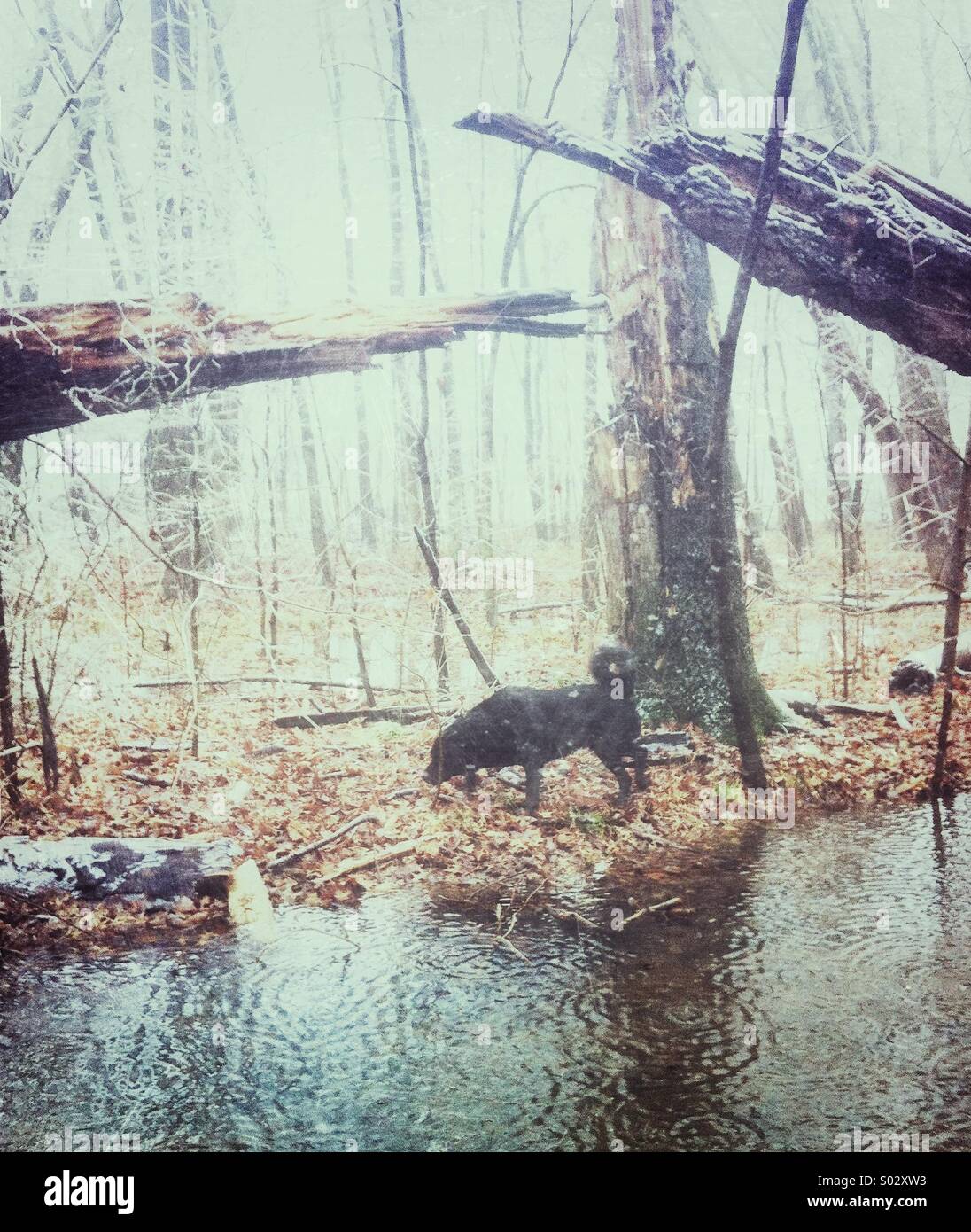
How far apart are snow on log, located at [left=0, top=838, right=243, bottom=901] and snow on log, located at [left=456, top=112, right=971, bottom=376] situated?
382cm

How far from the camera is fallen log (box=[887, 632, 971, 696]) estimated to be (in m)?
4.89

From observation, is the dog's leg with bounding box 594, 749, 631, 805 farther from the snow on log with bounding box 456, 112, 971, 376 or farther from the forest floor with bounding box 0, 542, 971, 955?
the snow on log with bounding box 456, 112, 971, 376

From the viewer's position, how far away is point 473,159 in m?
4.87

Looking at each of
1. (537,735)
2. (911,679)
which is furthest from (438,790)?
(911,679)

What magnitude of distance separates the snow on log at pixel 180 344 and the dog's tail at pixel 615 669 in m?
1.91

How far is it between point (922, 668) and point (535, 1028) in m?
3.51

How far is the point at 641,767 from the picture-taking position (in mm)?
4496

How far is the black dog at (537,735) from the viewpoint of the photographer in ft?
14.6

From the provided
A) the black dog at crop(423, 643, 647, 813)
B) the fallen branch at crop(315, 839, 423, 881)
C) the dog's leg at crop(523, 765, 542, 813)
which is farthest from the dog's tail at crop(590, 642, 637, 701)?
the fallen branch at crop(315, 839, 423, 881)

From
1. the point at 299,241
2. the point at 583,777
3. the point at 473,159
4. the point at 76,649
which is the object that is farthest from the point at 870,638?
the point at 76,649

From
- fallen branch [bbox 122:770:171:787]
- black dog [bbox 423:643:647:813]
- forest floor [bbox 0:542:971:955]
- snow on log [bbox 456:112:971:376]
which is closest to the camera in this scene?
snow on log [bbox 456:112:971:376]

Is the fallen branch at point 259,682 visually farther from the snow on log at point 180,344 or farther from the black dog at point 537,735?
the snow on log at point 180,344

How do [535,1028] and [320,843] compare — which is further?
[320,843]

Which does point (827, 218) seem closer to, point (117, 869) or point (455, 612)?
point (455, 612)
